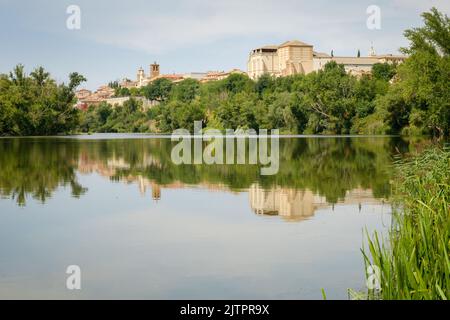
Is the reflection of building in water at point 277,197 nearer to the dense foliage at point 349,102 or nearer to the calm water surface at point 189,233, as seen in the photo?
the calm water surface at point 189,233

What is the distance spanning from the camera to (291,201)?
14062mm

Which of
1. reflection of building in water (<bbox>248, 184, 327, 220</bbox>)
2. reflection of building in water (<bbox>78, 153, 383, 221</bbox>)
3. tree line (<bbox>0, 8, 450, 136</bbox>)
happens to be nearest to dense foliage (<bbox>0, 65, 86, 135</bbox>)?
A: tree line (<bbox>0, 8, 450, 136</bbox>)

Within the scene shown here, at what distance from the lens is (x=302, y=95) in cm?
7206

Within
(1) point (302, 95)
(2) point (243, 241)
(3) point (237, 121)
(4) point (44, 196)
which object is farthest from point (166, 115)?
(2) point (243, 241)

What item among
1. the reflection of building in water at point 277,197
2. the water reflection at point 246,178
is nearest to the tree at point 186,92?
the water reflection at point 246,178

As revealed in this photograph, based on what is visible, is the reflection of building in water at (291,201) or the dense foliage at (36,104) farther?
the dense foliage at (36,104)

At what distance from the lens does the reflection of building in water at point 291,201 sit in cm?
1255

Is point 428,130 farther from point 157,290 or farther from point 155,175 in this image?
point 157,290

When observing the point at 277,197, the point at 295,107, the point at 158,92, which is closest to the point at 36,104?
the point at 295,107

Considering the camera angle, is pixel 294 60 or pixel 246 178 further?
pixel 294 60

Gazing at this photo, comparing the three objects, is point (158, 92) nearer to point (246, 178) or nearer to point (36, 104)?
point (36, 104)

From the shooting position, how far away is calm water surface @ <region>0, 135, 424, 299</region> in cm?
738

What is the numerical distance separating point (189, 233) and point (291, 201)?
156 inches

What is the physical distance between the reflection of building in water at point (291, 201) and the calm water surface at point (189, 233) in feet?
0.07
